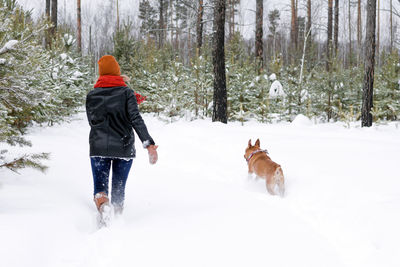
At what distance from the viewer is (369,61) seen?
9.76 meters

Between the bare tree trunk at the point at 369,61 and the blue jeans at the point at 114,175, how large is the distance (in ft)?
29.8

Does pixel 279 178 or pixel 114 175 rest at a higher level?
pixel 114 175

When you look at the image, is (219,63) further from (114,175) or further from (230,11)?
(230,11)

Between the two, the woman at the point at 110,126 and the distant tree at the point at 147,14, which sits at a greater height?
the distant tree at the point at 147,14

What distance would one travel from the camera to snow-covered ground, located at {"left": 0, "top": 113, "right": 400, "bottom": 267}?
2338 millimetres

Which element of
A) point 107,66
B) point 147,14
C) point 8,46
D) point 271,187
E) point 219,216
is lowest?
point 219,216

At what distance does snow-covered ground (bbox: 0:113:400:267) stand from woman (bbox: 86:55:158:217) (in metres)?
0.54

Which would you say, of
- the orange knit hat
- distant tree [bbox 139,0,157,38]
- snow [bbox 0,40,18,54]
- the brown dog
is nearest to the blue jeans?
the orange knit hat

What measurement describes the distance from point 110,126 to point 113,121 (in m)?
0.06

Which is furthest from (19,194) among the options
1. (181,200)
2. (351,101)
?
(351,101)

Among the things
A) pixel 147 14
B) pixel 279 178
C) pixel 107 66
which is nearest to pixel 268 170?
pixel 279 178

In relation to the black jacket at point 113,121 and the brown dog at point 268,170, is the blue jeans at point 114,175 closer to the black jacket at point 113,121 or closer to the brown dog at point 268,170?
the black jacket at point 113,121

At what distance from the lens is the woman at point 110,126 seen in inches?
118

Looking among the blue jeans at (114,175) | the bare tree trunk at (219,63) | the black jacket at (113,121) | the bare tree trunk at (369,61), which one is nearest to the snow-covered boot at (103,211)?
the blue jeans at (114,175)
